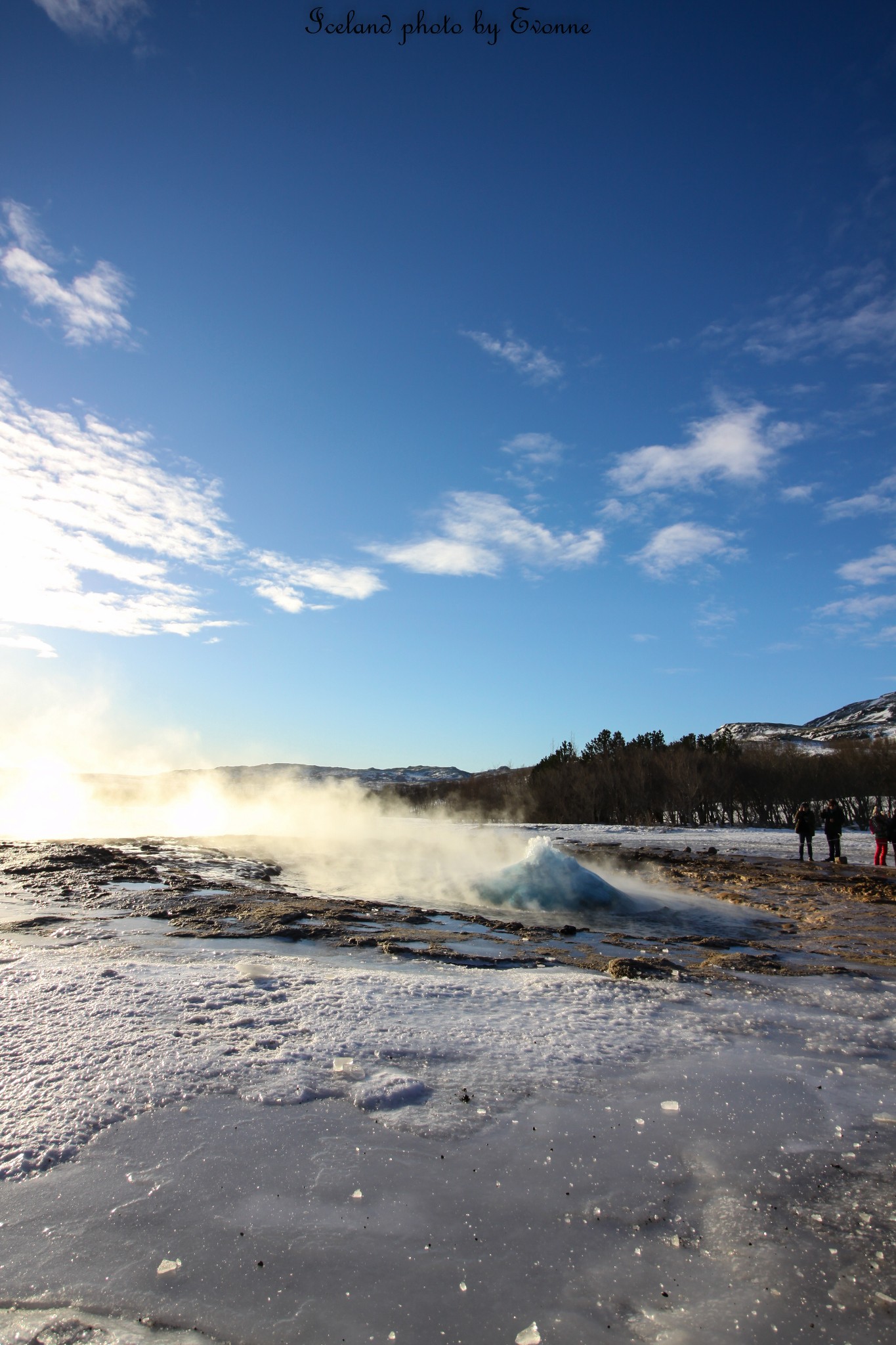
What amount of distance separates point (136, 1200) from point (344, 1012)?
2.52 metres

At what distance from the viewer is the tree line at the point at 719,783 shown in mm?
45312

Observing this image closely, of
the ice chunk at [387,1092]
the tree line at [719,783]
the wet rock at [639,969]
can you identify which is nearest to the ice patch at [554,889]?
the wet rock at [639,969]

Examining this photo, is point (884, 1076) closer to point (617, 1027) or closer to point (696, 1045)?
point (696, 1045)

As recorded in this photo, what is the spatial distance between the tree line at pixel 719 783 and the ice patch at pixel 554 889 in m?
35.0

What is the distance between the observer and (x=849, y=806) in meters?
43.7

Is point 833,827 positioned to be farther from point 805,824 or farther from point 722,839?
point 722,839

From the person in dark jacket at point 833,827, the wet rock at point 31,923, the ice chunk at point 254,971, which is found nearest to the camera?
the ice chunk at point 254,971

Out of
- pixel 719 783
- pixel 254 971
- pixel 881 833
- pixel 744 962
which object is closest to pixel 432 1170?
pixel 254 971

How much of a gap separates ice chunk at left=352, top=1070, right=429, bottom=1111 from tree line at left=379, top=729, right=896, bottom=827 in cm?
4439

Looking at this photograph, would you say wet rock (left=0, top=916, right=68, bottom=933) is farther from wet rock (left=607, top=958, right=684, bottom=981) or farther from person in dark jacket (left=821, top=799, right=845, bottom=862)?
person in dark jacket (left=821, top=799, right=845, bottom=862)

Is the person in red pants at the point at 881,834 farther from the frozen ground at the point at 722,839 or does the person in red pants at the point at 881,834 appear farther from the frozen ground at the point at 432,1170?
the frozen ground at the point at 432,1170

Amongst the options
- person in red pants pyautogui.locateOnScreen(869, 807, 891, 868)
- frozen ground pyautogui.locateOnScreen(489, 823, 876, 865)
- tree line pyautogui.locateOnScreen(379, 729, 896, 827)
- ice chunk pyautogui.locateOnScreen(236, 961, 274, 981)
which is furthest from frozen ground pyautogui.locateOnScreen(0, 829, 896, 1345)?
tree line pyautogui.locateOnScreen(379, 729, 896, 827)

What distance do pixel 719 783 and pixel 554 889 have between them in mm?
38241

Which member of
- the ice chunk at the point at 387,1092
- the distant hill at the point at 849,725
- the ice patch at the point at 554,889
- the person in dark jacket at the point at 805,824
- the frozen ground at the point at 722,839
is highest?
the distant hill at the point at 849,725
